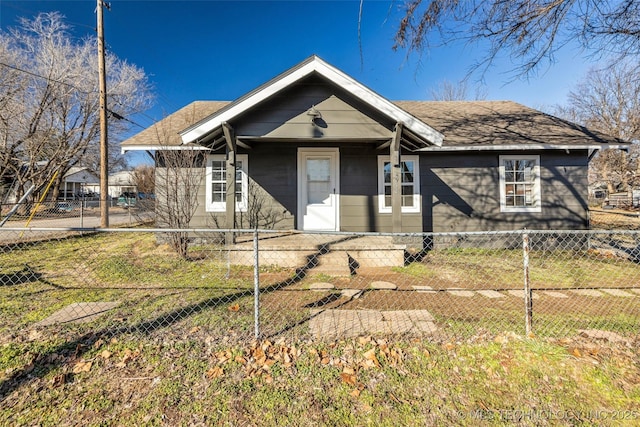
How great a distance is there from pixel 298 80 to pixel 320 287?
425 cm

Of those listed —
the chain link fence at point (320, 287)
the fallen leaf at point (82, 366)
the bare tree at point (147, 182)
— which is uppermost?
the bare tree at point (147, 182)

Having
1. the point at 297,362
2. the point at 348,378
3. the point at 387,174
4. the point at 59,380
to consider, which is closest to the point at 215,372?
the point at 297,362

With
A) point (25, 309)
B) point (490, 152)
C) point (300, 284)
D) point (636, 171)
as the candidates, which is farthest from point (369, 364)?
point (636, 171)

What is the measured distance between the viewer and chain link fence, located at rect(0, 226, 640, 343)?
3.26 meters

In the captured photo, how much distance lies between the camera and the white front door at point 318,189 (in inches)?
315

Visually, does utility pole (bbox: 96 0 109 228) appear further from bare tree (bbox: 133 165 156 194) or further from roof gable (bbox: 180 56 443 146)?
roof gable (bbox: 180 56 443 146)

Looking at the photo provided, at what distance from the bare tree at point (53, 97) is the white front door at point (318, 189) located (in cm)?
1335

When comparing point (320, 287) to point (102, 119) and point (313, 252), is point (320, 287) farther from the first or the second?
point (102, 119)

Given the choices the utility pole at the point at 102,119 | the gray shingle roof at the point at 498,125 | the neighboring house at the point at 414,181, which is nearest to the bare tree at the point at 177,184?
the neighboring house at the point at 414,181

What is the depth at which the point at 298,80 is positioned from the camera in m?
6.04

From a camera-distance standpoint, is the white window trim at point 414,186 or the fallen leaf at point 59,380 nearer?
the fallen leaf at point 59,380

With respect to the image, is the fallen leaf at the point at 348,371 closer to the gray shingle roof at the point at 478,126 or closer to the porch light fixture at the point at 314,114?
the porch light fixture at the point at 314,114

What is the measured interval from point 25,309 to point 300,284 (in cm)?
378

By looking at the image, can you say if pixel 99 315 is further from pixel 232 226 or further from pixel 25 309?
pixel 232 226
